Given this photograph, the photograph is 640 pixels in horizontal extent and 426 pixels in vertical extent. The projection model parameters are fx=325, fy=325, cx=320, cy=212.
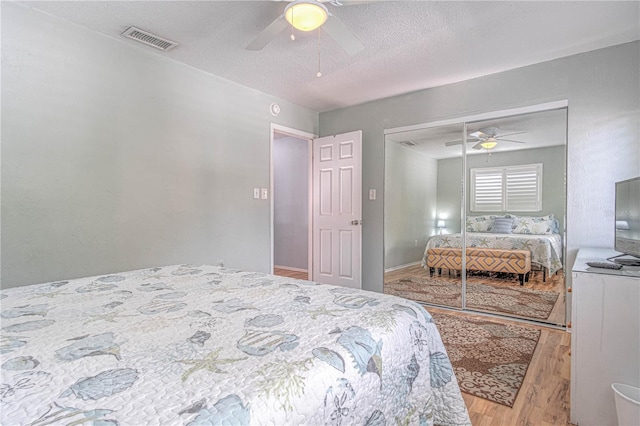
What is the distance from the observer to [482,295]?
3.52 m

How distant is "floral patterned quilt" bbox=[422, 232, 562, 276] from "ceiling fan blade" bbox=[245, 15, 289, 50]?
2745 millimetres

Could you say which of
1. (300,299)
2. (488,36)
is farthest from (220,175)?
(488,36)

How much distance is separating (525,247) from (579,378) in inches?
73.6

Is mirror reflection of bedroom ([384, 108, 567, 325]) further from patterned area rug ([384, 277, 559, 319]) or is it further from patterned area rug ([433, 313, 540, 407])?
patterned area rug ([433, 313, 540, 407])

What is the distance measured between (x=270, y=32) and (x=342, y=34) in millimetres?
462

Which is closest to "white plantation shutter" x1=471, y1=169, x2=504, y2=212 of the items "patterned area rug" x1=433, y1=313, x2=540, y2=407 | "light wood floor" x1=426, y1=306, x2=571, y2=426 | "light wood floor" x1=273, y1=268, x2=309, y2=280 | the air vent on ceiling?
"patterned area rug" x1=433, y1=313, x2=540, y2=407

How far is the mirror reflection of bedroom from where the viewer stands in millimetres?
3107

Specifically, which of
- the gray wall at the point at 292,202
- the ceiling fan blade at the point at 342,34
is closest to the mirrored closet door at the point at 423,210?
the ceiling fan blade at the point at 342,34

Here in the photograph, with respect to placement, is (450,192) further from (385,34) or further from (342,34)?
(342,34)

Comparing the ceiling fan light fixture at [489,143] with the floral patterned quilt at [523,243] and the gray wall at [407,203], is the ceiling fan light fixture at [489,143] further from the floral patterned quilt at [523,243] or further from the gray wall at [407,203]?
the floral patterned quilt at [523,243]

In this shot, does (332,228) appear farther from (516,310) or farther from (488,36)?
(488,36)

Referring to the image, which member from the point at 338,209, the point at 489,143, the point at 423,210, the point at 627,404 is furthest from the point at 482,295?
the point at 627,404

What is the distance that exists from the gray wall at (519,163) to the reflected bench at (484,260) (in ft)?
0.93

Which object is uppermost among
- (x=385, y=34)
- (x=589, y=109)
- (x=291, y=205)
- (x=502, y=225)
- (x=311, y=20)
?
(x=385, y=34)
